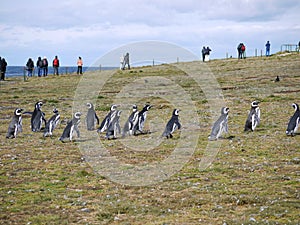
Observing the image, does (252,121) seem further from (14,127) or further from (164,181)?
(14,127)

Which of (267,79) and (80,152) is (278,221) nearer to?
(80,152)

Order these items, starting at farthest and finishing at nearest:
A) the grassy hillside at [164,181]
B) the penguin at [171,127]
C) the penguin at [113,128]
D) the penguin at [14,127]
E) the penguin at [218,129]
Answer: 1. the penguin at [14,127]
2. the penguin at [113,128]
3. the penguin at [171,127]
4. the penguin at [218,129]
5. the grassy hillside at [164,181]

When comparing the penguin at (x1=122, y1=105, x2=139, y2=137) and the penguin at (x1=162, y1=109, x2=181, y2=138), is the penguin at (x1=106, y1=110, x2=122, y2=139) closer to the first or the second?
the penguin at (x1=122, y1=105, x2=139, y2=137)

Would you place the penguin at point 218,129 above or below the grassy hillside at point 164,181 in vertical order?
above

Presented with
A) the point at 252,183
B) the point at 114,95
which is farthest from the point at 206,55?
the point at 252,183

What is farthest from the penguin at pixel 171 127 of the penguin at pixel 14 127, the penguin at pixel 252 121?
the penguin at pixel 14 127

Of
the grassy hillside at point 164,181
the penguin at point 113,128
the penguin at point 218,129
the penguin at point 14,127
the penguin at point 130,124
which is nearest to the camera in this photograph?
the grassy hillside at point 164,181

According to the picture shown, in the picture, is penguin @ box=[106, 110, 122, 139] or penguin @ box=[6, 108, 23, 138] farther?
penguin @ box=[6, 108, 23, 138]

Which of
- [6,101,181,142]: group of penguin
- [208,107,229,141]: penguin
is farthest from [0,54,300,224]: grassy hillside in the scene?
[6,101,181,142]: group of penguin

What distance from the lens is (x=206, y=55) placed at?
61.5 m

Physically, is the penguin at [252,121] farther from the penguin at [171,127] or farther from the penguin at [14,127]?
the penguin at [14,127]

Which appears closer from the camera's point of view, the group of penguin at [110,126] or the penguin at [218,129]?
the penguin at [218,129]

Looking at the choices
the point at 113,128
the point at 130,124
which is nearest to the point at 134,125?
the point at 130,124

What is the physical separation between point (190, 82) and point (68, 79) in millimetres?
13995
